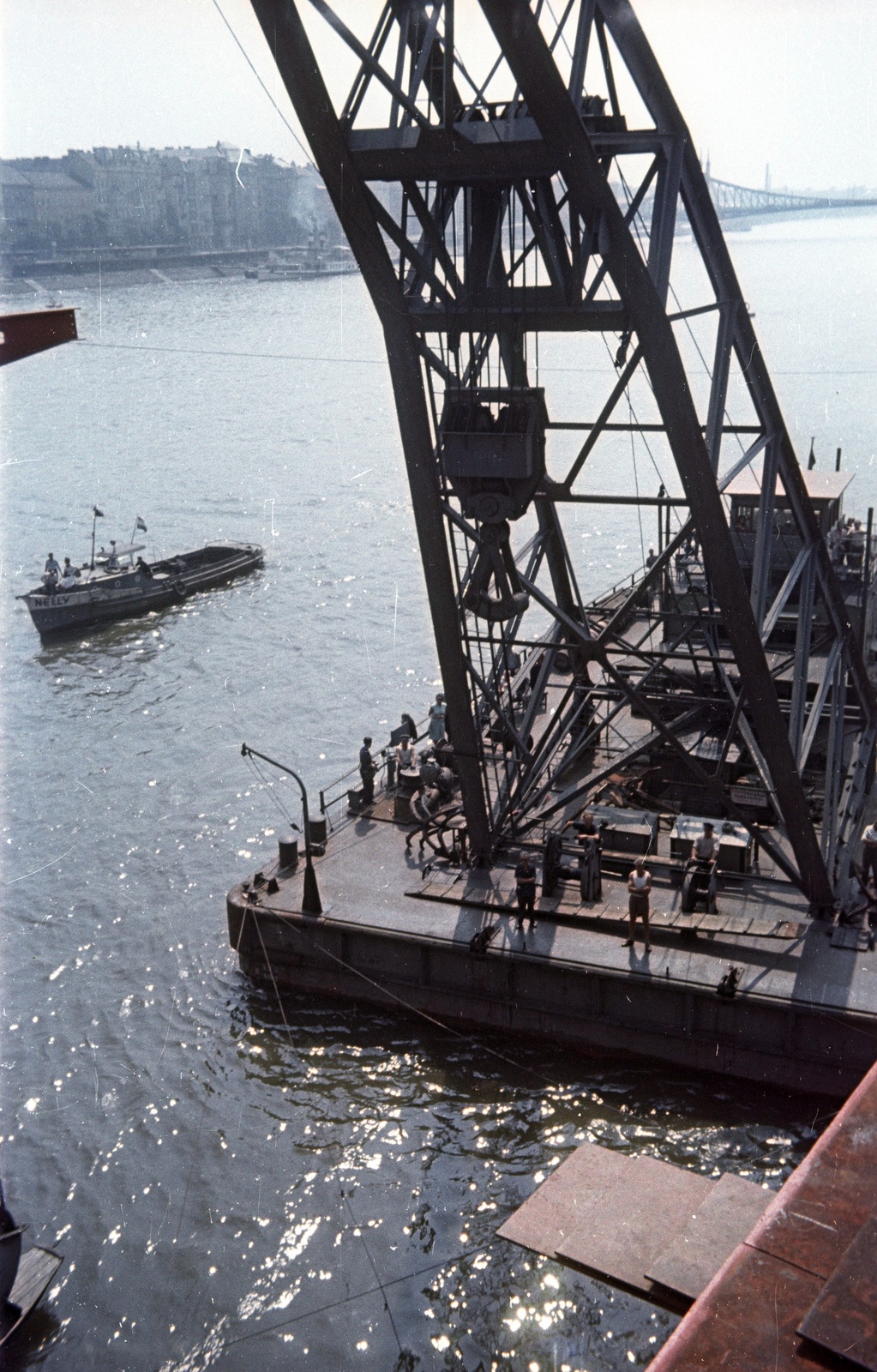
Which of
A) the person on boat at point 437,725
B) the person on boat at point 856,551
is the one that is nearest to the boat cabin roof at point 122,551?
the person on boat at point 437,725

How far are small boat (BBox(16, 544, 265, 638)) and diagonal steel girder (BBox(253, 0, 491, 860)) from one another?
28.8 m

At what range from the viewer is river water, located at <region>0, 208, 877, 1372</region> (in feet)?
54.3

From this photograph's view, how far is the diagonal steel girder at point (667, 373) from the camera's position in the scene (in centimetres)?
1569

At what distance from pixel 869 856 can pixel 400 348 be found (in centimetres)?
1164

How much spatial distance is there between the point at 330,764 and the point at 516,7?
22.4 metres

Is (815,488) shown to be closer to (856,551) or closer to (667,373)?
(856,551)

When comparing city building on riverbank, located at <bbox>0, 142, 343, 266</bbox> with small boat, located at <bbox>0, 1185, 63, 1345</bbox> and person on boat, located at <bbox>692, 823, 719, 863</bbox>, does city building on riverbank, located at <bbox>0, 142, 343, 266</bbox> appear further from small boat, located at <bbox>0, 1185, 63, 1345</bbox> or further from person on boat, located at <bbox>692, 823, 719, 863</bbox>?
small boat, located at <bbox>0, 1185, 63, 1345</bbox>

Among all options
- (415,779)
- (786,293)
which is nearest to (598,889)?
(415,779)

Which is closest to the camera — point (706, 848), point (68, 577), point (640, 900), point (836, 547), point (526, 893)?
point (640, 900)

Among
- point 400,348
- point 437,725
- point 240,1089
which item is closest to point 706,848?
point 240,1089

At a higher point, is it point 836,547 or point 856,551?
point 836,547

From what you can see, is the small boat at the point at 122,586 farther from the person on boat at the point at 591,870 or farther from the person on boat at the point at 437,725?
the person on boat at the point at 591,870

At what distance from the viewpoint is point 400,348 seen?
19578mm

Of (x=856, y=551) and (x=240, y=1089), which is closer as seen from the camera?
(x=240, y=1089)
